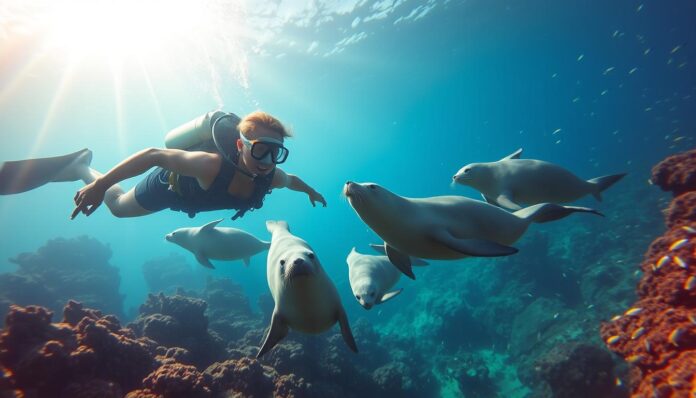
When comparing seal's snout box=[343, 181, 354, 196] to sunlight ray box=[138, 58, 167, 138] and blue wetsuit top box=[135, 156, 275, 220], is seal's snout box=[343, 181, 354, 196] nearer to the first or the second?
blue wetsuit top box=[135, 156, 275, 220]

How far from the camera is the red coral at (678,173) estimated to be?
5.62m

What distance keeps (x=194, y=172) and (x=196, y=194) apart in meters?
0.74

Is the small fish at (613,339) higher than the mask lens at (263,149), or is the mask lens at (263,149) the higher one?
the mask lens at (263,149)

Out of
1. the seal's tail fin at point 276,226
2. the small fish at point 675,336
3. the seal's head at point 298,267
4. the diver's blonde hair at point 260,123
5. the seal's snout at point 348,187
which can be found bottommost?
the small fish at point 675,336

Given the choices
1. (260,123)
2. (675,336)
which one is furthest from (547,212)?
(260,123)

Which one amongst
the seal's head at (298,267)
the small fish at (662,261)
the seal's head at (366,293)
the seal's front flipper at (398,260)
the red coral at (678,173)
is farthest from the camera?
the red coral at (678,173)

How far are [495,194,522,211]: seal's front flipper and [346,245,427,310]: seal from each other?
6.88 feet

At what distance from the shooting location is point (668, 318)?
12.7 feet

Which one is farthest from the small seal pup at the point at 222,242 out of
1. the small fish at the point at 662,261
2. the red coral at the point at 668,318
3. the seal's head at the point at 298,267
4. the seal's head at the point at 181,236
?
the small fish at the point at 662,261

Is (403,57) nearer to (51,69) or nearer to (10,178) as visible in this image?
(51,69)

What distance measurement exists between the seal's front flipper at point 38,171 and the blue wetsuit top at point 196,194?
1.49 m

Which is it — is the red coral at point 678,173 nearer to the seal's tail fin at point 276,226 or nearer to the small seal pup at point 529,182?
the small seal pup at point 529,182

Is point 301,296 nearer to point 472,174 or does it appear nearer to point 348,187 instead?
point 348,187

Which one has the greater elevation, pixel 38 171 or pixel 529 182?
pixel 38 171
